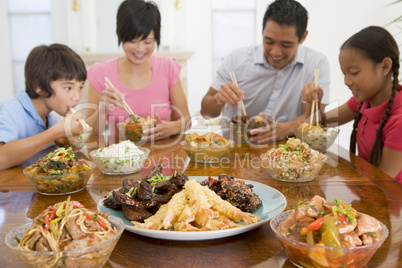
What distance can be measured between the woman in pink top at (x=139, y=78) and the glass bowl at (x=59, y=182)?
1320 millimetres

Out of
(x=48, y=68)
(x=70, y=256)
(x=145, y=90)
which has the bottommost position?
(x=70, y=256)

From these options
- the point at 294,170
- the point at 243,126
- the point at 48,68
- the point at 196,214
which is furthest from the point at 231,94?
the point at 196,214

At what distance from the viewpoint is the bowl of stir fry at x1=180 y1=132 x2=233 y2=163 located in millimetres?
1856

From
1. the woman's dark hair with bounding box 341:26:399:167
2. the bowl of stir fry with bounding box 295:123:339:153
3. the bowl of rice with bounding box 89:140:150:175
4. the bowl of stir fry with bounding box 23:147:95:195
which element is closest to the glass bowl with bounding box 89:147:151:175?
the bowl of rice with bounding box 89:140:150:175

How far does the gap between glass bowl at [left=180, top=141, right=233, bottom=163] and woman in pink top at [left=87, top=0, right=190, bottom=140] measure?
839 millimetres

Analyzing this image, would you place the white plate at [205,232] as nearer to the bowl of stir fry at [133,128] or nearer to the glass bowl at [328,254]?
the glass bowl at [328,254]

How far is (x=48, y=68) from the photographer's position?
235cm

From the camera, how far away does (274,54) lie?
9.06 feet

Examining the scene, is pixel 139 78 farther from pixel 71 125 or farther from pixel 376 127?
pixel 376 127

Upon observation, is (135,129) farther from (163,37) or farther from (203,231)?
(163,37)

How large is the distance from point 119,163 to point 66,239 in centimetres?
82

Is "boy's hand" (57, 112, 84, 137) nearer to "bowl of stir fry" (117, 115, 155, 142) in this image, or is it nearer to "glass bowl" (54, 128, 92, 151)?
"glass bowl" (54, 128, 92, 151)

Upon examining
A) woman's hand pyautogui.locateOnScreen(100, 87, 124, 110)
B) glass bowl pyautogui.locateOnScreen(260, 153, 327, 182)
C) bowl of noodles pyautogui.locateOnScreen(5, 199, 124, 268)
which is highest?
woman's hand pyautogui.locateOnScreen(100, 87, 124, 110)

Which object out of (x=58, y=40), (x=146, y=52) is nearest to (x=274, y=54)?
(x=146, y=52)
